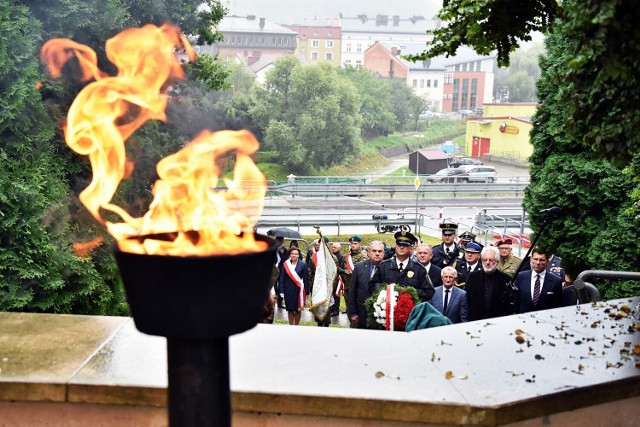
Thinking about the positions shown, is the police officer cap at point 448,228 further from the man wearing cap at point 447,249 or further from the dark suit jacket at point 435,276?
the dark suit jacket at point 435,276

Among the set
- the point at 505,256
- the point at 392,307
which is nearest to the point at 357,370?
the point at 392,307

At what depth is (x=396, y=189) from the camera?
43.6 m

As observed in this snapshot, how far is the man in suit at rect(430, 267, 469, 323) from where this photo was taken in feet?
27.6

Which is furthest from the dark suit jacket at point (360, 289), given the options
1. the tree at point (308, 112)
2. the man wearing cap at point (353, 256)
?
the tree at point (308, 112)

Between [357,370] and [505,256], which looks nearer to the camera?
[357,370]

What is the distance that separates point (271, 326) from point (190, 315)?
234 centimetres

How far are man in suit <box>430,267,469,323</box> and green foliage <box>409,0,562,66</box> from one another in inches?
150

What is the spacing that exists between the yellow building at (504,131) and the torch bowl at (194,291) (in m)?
58.8

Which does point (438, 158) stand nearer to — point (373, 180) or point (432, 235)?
point (373, 180)

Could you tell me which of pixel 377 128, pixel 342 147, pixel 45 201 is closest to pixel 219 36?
pixel 45 201

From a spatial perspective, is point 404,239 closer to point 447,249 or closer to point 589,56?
point 447,249

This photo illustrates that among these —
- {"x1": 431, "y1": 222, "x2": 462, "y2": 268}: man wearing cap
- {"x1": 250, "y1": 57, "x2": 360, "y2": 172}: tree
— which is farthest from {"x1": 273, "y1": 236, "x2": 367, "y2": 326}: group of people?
{"x1": 250, "y1": 57, "x2": 360, "y2": 172}: tree

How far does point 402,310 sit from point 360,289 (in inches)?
92.2

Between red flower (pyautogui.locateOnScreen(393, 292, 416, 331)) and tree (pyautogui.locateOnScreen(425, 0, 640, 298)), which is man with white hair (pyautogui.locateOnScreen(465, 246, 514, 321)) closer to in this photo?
red flower (pyautogui.locateOnScreen(393, 292, 416, 331))
